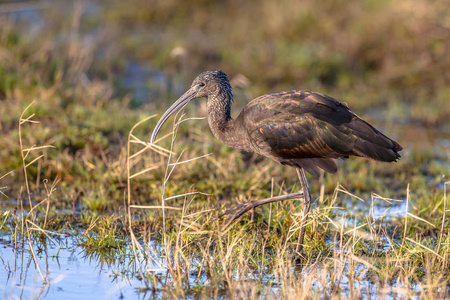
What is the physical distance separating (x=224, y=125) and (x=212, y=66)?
616cm

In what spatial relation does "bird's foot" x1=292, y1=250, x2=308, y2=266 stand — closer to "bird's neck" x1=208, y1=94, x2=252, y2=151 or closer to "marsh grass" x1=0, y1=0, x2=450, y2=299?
"marsh grass" x1=0, y1=0, x2=450, y2=299

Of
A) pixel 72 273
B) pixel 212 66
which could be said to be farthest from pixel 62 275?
pixel 212 66

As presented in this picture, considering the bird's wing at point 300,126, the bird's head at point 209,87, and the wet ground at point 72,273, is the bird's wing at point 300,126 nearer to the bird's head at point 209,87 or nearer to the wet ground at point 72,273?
the bird's head at point 209,87

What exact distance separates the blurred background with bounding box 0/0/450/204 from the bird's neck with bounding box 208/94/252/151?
1.54 m

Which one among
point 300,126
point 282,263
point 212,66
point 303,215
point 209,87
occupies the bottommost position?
point 282,263

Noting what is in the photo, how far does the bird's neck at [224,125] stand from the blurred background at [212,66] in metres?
1.54

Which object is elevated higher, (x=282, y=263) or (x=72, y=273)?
(x=282, y=263)

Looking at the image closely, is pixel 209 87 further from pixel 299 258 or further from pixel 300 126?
pixel 299 258

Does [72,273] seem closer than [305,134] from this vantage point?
Yes

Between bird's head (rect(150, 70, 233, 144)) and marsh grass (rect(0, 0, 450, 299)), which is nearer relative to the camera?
marsh grass (rect(0, 0, 450, 299))

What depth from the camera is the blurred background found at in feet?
25.8

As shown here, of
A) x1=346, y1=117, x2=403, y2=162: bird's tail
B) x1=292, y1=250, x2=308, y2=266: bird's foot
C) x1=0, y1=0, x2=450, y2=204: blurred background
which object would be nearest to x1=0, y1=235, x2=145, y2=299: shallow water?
x1=292, y1=250, x2=308, y2=266: bird's foot

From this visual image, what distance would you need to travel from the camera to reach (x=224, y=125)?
5.72 meters

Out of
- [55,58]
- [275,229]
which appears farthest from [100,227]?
[55,58]
